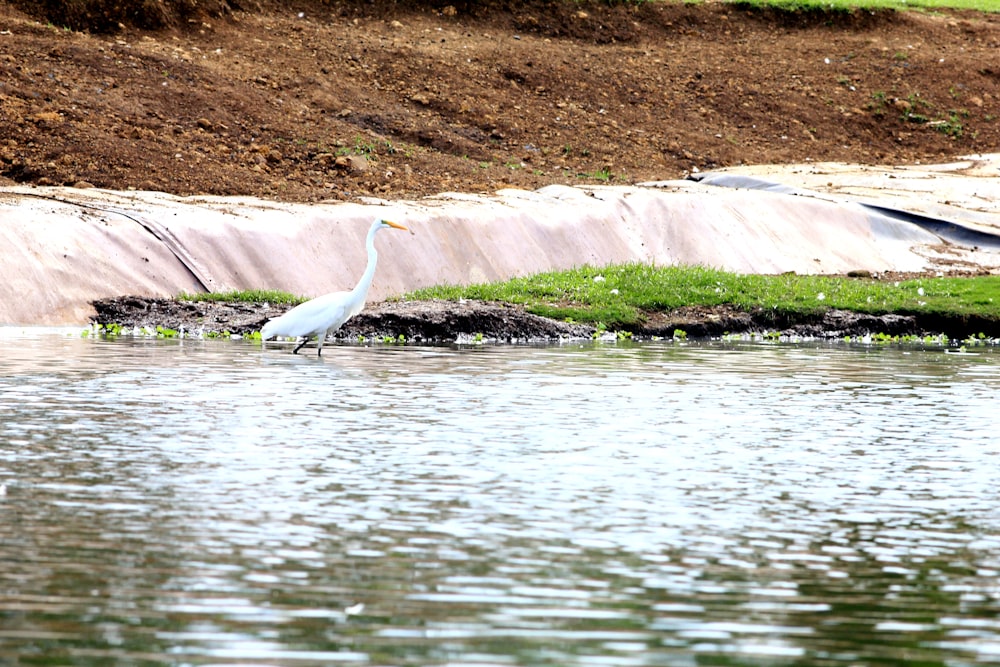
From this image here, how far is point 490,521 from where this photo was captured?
787 centimetres

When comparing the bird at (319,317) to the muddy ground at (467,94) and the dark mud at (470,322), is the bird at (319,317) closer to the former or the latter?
the dark mud at (470,322)

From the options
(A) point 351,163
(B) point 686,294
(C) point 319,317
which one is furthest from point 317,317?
(A) point 351,163

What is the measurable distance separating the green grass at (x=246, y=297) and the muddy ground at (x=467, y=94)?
161 inches

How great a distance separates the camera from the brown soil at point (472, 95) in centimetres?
2573

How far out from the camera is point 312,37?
3438 cm

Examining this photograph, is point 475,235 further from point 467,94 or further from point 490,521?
point 490,521

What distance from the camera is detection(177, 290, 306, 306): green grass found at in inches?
786

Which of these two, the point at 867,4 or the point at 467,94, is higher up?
the point at 867,4

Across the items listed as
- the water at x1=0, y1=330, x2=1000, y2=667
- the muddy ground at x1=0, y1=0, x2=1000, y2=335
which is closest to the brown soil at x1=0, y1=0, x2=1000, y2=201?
the muddy ground at x1=0, y1=0, x2=1000, y2=335

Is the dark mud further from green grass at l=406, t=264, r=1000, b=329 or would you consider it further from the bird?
the bird

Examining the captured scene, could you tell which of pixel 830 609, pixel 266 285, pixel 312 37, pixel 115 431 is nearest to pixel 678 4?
pixel 312 37

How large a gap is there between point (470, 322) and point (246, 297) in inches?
122

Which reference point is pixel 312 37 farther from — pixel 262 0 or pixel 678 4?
pixel 678 4

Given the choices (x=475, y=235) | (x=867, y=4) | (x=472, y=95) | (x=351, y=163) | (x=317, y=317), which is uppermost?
(x=867, y=4)
